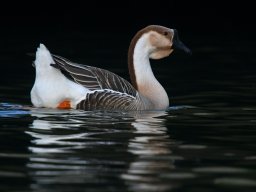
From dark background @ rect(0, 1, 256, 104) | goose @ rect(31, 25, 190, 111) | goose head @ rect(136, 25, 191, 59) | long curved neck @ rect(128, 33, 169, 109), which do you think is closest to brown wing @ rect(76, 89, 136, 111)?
goose @ rect(31, 25, 190, 111)

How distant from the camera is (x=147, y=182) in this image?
9570 millimetres

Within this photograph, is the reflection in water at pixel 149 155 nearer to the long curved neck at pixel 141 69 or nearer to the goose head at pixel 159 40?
the long curved neck at pixel 141 69

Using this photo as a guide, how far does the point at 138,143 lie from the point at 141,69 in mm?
3816

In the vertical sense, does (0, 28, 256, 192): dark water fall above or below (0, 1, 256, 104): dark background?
below

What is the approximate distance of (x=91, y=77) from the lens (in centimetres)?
1442

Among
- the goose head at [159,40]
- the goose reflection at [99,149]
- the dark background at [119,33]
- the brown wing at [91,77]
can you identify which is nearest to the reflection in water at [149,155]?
the goose reflection at [99,149]

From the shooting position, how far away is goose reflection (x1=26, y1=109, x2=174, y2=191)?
9695mm

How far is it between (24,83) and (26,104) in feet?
9.01

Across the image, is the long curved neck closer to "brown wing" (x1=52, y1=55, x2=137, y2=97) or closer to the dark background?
"brown wing" (x1=52, y1=55, x2=137, y2=97)

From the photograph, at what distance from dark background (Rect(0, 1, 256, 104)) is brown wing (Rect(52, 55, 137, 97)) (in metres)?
1.57

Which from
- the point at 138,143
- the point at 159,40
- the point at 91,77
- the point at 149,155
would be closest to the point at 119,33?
the point at 159,40

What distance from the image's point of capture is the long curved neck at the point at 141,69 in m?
15.4

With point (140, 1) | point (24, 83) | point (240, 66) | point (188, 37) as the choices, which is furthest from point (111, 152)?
point (140, 1)

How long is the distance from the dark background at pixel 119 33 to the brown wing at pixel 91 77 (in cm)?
157
